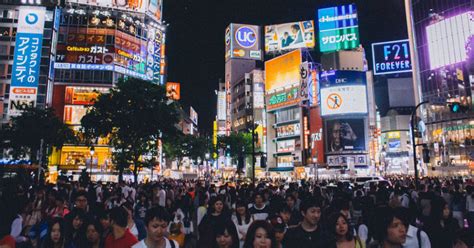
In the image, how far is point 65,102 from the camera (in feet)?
193

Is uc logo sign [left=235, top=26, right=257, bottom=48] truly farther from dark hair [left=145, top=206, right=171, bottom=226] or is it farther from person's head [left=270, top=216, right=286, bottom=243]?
dark hair [left=145, top=206, right=171, bottom=226]

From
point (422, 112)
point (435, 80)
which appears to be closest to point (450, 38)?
point (435, 80)

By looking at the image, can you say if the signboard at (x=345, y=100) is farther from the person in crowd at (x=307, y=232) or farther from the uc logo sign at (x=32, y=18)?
the person in crowd at (x=307, y=232)

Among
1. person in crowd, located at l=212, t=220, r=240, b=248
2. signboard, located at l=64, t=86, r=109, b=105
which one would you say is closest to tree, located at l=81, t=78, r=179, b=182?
person in crowd, located at l=212, t=220, r=240, b=248

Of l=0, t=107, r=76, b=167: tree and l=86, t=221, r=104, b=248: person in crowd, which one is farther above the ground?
l=0, t=107, r=76, b=167: tree

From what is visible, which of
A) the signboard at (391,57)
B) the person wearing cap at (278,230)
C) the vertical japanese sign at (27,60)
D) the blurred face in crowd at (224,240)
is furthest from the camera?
the signboard at (391,57)

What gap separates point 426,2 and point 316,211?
77.9m

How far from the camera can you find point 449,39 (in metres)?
64.9

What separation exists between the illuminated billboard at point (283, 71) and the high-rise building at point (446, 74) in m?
23.1

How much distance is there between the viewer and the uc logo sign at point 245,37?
350 ft

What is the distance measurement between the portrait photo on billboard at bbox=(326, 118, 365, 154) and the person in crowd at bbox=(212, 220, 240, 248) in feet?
216

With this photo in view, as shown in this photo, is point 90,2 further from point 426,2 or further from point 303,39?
point 426,2

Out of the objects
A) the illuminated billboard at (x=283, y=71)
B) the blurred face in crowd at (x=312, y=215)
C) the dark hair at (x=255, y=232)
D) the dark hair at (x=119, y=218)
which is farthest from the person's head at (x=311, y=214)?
the illuminated billboard at (x=283, y=71)

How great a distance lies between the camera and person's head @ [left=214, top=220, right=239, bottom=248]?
4270mm
